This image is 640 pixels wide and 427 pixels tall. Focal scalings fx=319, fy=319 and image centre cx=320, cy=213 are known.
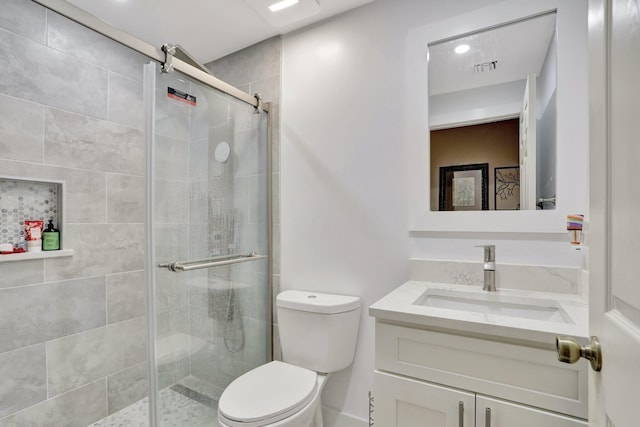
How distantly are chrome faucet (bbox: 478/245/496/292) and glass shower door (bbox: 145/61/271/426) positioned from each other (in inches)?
47.5

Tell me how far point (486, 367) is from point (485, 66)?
1263 mm

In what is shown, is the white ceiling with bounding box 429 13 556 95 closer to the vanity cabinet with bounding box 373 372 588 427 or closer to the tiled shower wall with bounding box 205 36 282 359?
the tiled shower wall with bounding box 205 36 282 359

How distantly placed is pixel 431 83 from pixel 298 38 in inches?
34.6

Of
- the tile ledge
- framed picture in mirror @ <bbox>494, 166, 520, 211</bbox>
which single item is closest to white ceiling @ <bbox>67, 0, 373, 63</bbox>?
framed picture in mirror @ <bbox>494, 166, 520, 211</bbox>

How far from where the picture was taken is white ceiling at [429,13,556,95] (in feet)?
4.41

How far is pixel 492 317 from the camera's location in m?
0.97

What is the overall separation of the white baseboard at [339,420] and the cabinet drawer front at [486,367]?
2.79 feet

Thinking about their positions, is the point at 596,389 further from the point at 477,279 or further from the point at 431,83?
the point at 431,83

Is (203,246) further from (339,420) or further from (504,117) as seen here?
(504,117)

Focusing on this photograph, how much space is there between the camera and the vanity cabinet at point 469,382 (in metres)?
0.84

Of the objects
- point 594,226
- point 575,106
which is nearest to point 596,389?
point 594,226

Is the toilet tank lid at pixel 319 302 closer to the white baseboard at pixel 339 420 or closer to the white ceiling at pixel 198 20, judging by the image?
the white baseboard at pixel 339 420

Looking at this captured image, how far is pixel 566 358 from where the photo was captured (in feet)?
1.97

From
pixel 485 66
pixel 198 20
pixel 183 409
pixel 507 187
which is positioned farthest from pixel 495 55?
pixel 183 409
